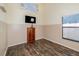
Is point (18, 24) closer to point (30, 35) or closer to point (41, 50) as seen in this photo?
point (30, 35)

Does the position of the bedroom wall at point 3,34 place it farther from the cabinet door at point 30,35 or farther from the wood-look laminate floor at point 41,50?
the cabinet door at point 30,35

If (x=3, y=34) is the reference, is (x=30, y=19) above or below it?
above

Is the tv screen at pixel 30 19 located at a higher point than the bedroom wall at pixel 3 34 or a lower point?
higher

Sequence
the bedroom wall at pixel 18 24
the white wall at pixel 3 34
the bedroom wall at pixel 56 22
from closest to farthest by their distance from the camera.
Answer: the white wall at pixel 3 34 → the bedroom wall at pixel 18 24 → the bedroom wall at pixel 56 22

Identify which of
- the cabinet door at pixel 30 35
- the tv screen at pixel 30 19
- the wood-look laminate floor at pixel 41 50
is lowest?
the wood-look laminate floor at pixel 41 50

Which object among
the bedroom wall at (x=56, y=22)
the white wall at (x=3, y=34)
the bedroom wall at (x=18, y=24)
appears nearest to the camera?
the white wall at (x=3, y=34)

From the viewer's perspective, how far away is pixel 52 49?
1748mm

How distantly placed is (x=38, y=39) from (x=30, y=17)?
0.37 meters

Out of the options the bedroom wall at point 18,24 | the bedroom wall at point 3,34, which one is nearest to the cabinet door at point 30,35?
the bedroom wall at point 18,24

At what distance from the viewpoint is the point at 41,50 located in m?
1.76

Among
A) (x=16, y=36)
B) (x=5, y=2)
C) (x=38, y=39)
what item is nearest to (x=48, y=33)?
(x=38, y=39)

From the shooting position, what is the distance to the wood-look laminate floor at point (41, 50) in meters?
1.64

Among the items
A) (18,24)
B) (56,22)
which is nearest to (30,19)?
(18,24)

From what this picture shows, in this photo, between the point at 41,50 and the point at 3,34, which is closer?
the point at 3,34
